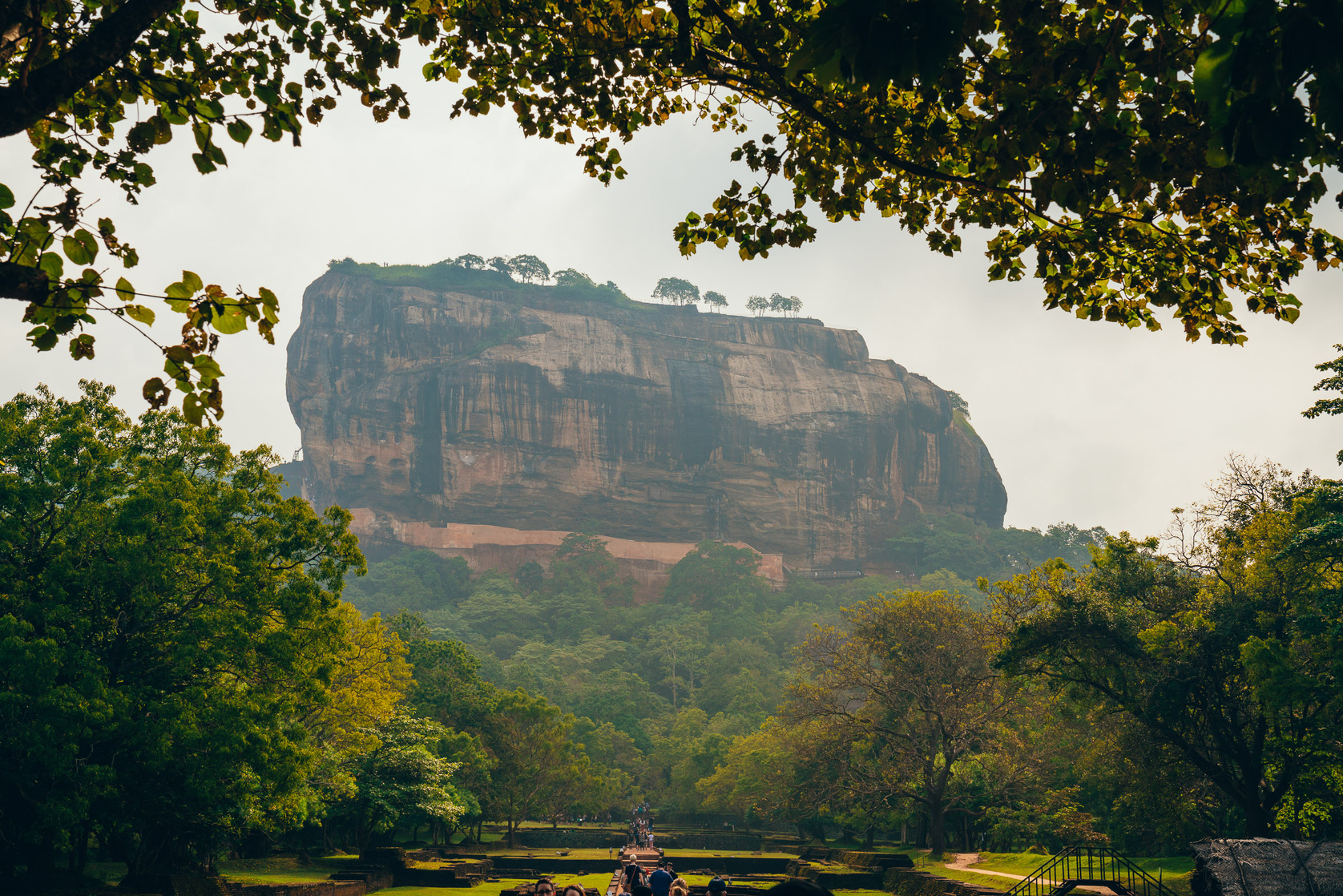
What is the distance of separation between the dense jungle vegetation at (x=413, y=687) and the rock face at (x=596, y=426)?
66055 millimetres

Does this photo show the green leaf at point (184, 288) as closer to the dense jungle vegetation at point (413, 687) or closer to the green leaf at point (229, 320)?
the green leaf at point (229, 320)

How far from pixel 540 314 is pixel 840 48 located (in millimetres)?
106837

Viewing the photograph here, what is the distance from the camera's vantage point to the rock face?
9925 cm

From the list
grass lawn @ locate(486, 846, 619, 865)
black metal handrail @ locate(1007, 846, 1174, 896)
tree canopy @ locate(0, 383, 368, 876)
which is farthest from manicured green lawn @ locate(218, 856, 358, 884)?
black metal handrail @ locate(1007, 846, 1174, 896)

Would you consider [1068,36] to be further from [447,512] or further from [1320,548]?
[447,512]

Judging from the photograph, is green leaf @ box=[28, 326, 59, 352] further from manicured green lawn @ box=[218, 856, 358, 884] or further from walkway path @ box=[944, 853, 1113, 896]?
walkway path @ box=[944, 853, 1113, 896]

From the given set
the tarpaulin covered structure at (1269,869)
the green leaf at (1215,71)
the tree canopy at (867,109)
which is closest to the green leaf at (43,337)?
the tree canopy at (867,109)

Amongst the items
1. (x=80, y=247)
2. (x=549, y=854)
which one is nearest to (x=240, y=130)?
(x=80, y=247)

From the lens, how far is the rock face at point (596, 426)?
326 ft

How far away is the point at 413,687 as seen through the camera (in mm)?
35812

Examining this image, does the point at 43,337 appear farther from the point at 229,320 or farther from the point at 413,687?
the point at 413,687

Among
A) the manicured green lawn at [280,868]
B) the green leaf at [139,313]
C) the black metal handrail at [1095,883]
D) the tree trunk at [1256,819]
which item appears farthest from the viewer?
the manicured green lawn at [280,868]

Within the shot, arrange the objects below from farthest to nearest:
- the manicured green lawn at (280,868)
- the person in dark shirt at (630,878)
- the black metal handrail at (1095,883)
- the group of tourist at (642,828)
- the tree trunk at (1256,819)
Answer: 1. the group of tourist at (642,828)
2. the manicured green lawn at (280,868)
3. the tree trunk at (1256,819)
4. the black metal handrail at (1095,883)
5. the person in dark shirt at (630,878)

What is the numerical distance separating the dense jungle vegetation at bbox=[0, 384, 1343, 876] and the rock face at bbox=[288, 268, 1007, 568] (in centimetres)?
6606
